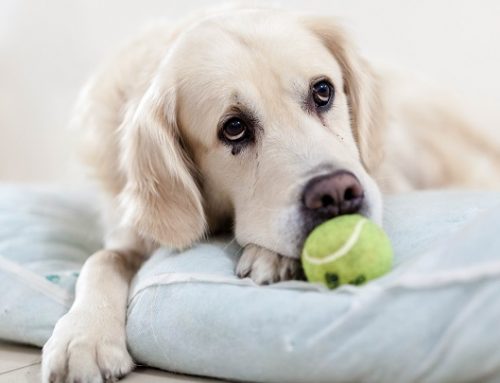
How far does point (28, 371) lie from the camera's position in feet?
4.56

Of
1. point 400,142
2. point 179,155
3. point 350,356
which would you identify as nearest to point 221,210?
point 179,155

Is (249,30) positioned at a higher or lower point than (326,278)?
higher

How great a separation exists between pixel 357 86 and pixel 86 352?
1.07 meters

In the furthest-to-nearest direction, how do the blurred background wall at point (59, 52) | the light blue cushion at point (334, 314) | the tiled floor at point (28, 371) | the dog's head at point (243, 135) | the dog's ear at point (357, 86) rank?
the blurred background wall at point (59, 52)
the dog's ear at point (357, 86)
the dog's head at point (243, 135)
the tiled floor at point (28, 371)
the light blue cushion at point (334, 314)

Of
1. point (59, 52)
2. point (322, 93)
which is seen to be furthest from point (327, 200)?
point (59, 52)

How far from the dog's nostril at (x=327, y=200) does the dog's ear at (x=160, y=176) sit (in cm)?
41

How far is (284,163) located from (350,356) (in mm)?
513

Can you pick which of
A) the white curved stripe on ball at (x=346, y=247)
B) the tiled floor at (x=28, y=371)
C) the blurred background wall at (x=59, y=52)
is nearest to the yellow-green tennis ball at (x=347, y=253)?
the white curved stripe on ball at (x=346, y=247)

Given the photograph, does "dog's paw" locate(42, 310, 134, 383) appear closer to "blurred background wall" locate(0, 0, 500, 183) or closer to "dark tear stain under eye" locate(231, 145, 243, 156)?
"dark tear stain under eye" locate(231, 145, 243, 156)

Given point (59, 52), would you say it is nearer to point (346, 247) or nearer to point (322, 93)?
point (322, 93)

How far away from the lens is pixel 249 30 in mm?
1650

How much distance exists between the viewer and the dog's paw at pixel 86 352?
4.10 ft

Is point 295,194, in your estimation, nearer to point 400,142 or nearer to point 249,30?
point 249,30

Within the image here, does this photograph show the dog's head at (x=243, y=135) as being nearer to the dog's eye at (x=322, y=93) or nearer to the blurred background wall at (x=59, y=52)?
the dog's eye at (x=322, y=93)
